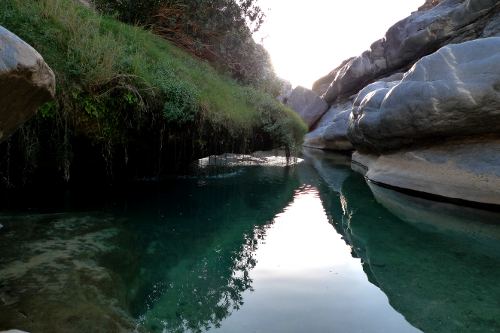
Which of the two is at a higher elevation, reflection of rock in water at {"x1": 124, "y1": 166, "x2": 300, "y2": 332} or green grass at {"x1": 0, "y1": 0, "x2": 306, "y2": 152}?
green grass at {"x1": 0, "y1": 0, "x2": 306, "y2": 152}

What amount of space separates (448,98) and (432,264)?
17.1ft

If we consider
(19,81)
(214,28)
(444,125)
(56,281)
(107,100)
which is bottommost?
(56,281)

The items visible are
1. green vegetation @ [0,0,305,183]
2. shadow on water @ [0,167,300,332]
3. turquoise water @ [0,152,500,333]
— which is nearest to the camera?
shadow on water @ [0,167,300,332]

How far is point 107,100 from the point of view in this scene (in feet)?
23.1

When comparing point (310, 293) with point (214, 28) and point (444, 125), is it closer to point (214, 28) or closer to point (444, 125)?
point (444, 125)

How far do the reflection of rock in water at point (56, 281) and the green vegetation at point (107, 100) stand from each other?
1.77m

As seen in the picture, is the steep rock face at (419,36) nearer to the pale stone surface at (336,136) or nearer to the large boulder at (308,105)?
the large boulder at (308,105)

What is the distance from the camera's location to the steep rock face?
805 inches

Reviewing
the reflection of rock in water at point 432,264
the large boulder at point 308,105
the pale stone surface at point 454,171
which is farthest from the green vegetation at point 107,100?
the large boulder at point 308,105

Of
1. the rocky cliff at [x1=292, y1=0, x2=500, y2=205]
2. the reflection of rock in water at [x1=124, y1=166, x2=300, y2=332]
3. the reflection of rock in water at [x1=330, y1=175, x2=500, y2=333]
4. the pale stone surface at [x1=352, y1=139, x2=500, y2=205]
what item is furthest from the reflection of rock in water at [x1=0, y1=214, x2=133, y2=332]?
the rocky cliff at [x1=292, y1=0, x2=500, y2=205]

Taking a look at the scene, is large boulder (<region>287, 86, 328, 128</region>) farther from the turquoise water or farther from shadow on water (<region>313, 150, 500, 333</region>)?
A: the turquoise water

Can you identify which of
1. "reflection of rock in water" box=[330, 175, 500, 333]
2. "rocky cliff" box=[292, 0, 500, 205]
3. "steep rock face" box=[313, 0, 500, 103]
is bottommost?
"reflection of rock in water" box=[330, 175, 500, 333]

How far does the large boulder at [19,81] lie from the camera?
8.53ft

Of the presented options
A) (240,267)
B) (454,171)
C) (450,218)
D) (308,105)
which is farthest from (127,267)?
(308,105)
